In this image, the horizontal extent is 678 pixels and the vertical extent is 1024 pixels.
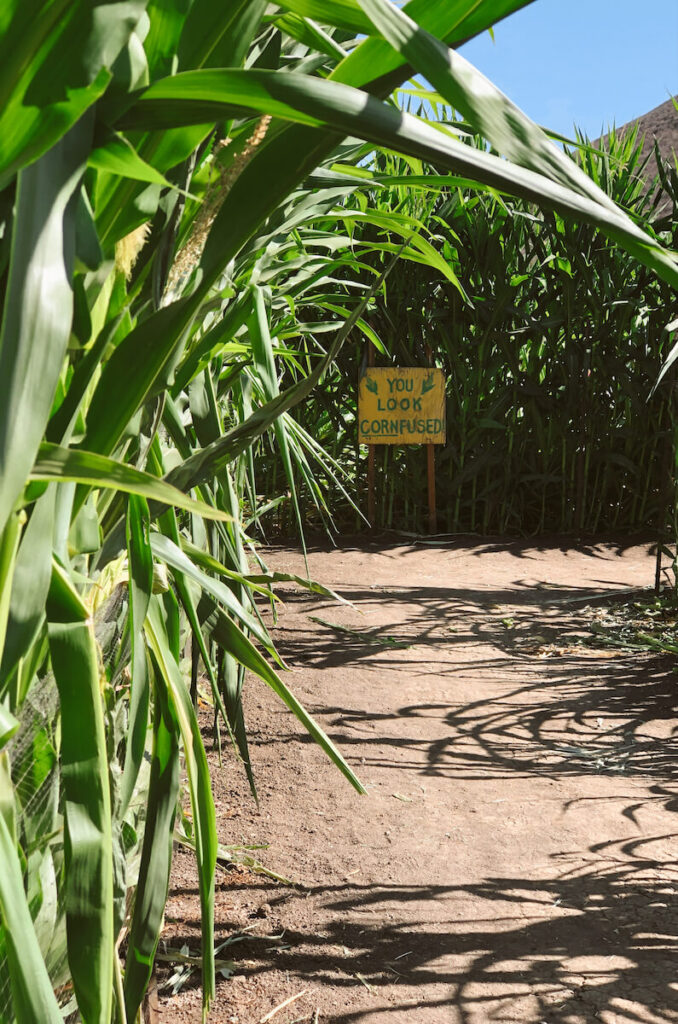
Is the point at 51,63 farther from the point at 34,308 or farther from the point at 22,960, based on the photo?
the point at 22,960

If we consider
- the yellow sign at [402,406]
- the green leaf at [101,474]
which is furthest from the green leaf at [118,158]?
the yellow sign at [402,406]

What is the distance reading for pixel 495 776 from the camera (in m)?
2.02

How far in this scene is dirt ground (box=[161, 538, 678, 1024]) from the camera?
1.24 metres

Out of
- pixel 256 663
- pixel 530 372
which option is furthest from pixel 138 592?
pixel 530 372

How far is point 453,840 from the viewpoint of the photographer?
5.61ft

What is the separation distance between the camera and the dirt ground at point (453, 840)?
1.24 m

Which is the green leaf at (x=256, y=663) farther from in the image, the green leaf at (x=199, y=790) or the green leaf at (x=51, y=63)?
the green leaf at (x=51, y=63)


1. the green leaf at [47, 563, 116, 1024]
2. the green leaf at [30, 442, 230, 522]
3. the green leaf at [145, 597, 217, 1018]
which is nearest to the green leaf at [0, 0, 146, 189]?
the green leaf at [30, 442, 230, 522]

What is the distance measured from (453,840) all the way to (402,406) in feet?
11.8

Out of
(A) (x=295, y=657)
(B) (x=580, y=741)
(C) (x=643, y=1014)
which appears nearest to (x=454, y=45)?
(C) (x=643, y=1014)

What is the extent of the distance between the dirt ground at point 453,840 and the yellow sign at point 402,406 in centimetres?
203

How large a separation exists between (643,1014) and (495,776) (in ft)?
2.86

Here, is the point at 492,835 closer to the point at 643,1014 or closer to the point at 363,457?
the point at 643,1014

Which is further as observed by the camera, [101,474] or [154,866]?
[154,866]
